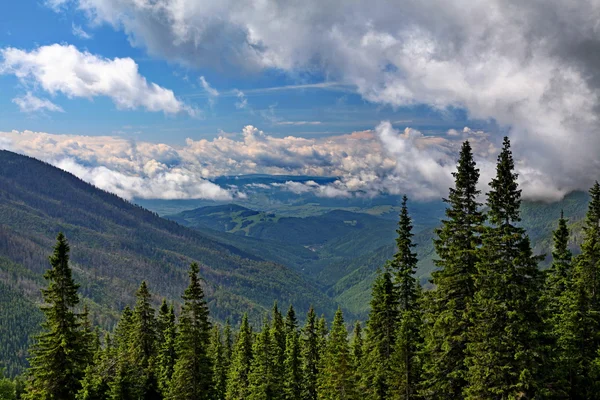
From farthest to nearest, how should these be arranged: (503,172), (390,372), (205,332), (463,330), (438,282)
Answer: (205,332) < (390,372) < (438,282) < (463,330) < (503,172)

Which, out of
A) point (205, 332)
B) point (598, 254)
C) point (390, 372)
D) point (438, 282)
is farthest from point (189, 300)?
point (598, 254)

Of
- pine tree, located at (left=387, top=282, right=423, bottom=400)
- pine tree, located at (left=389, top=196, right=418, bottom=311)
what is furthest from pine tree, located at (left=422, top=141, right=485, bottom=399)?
pine tree, located at (left=389, top=196, right=418, bottom=311)

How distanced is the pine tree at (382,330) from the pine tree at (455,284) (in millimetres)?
6761

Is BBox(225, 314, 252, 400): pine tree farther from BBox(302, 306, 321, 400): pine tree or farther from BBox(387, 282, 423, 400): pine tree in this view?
BBox(387, 282, 423, 400): pine tree

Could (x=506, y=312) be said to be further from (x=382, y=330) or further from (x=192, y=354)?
(x=192, y=354)

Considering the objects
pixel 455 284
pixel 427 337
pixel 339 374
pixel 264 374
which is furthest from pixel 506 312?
pixel 264 374

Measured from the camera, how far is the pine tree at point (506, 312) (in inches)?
1265

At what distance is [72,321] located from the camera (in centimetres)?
4650

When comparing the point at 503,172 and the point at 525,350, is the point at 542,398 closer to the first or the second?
the point at 525,350

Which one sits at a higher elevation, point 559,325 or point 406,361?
point 559,325

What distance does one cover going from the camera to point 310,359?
7250cm

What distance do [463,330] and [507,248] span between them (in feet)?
25.3

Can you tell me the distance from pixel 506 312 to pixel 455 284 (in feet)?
21.5

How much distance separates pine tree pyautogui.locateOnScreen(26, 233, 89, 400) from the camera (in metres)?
45.9
